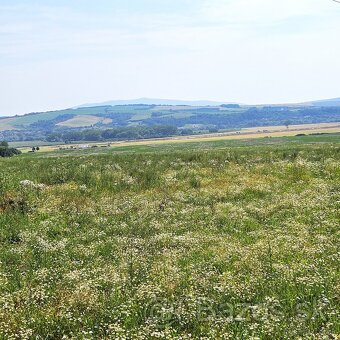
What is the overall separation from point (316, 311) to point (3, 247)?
14.1 metres

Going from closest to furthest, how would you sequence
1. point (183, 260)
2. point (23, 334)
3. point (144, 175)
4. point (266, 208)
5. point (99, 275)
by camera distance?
point (23, 334) → point (99, 275) → point (183, 260) → point (266, 208) → point (144, 175)

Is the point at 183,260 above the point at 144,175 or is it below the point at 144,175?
below

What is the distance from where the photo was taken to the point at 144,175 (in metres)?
32.1

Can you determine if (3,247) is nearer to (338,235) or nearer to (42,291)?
(42,291)

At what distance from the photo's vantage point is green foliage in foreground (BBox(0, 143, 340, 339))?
36.0 feet

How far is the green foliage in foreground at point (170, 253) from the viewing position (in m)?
11.0

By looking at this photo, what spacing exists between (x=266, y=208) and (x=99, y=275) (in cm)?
1239

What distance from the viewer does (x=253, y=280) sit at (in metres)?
13.3

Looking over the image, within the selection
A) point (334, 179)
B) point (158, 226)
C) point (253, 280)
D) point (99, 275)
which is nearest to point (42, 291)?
point (99, 275)

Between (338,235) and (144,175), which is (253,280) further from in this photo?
(144,175)

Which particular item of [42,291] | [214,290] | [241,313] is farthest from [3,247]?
[241,313]

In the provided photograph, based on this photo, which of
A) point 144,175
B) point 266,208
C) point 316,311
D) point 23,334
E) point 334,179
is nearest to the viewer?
point 23,334

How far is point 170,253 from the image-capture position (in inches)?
653

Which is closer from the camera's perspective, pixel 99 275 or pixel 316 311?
pixel 316 311
